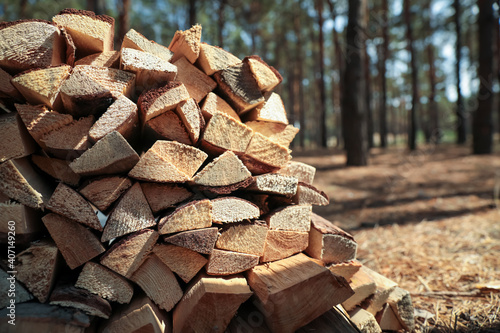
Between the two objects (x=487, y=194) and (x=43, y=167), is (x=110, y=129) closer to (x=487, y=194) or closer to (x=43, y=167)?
(x=43, y=167)

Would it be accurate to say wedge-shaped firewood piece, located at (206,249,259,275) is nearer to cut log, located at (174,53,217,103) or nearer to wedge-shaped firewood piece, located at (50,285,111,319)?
wedge-shaped firewood piece, located at (50,285,111,319)

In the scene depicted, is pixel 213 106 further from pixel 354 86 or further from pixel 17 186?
pixel 354 86

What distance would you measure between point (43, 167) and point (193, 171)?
0.69 meters

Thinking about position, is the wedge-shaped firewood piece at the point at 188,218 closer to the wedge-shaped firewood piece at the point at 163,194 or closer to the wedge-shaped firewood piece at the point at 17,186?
the wedge-shaped firewood piece at the point at 163,194

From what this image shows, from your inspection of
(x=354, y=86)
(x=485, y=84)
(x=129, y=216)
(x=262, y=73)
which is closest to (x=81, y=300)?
(x=129, y=216)

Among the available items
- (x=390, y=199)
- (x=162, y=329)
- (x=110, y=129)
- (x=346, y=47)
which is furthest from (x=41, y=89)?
(x=346, y=47)

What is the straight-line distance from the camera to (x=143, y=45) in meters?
1.55

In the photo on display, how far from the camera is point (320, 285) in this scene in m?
1.37

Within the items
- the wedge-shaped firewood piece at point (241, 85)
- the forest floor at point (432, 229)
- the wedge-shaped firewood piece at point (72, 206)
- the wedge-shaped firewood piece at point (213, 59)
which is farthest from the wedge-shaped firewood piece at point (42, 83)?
the forest floor at point (432, 229)

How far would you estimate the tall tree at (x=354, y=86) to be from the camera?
245 inches

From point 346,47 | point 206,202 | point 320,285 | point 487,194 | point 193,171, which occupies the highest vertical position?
point 346,47

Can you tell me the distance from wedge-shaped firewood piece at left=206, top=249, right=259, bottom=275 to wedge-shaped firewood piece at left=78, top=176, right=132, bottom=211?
Answer: 504mm

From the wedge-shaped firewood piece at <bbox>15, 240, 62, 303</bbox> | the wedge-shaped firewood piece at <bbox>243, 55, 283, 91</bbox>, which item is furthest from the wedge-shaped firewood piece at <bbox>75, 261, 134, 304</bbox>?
the wedge-shaped firewood piece at <bbox>243, 55, 283, 91</bbox>

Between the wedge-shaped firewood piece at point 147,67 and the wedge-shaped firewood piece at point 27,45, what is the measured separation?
30 centimetres
